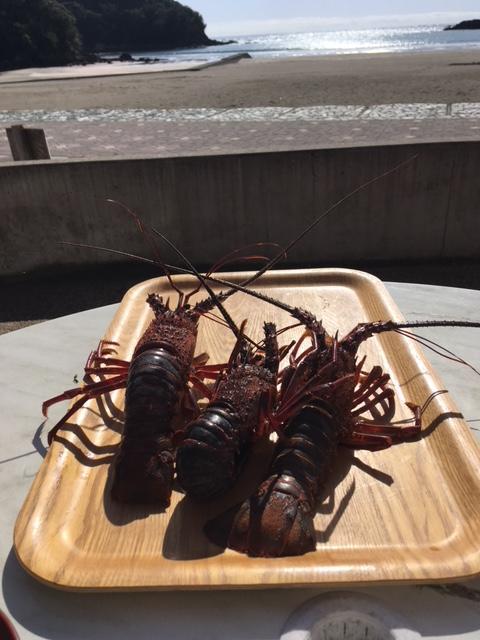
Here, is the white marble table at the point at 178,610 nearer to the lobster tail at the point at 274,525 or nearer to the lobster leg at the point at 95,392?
the lobster tail at the point at 274,525

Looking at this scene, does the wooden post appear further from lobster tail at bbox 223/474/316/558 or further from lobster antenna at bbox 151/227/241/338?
lobster tail at bbox 223/474/316/558

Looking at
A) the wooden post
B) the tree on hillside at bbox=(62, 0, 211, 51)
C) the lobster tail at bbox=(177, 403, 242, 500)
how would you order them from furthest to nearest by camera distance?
the tree on hillside at bbox=(62, 0, 211, 51) < the wooden post < the lobster tail at bbox=(177, 403, 242, 500)

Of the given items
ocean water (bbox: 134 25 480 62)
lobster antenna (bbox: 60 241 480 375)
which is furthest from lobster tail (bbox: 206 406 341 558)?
ocean water (bbox: 134 25 480 62)

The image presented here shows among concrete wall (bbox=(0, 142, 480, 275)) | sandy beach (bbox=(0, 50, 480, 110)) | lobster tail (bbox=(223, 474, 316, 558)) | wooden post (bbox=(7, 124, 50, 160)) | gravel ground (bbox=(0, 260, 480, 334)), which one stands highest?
wooden post (bbox=(7, 124, 50, 160))

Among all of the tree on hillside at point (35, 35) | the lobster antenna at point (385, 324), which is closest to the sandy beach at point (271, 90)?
the lobster antenna at point (385, 324)

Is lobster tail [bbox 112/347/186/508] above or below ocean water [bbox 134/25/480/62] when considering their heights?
above

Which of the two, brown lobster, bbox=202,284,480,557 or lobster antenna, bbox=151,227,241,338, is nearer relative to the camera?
brown lobster, bbox=202,284,480,557

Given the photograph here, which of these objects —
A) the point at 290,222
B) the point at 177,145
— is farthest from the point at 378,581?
the point at 177,145
